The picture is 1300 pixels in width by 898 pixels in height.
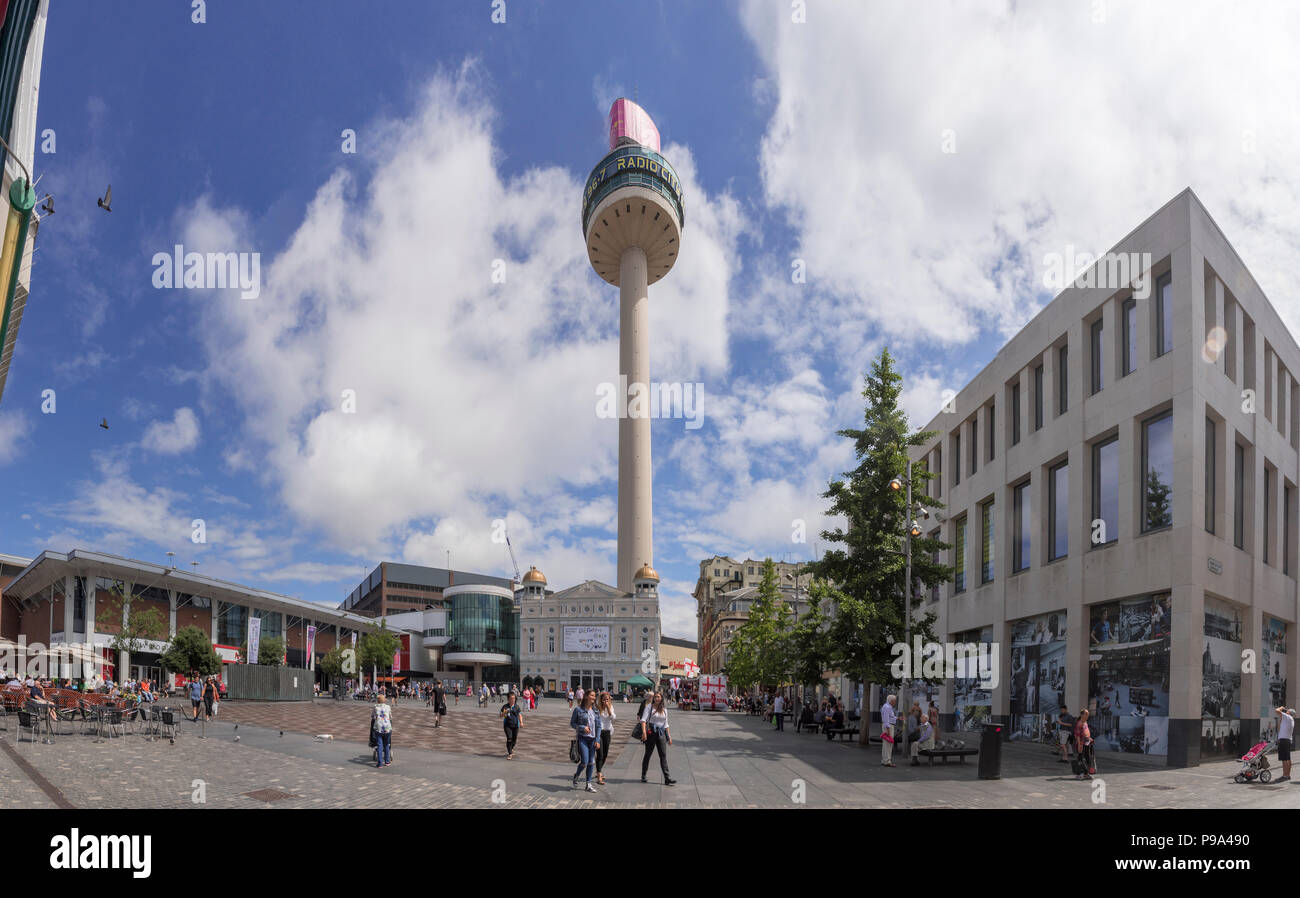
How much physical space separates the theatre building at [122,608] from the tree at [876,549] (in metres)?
49.7

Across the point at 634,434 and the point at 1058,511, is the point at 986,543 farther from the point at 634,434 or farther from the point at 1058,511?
the point at 634,434

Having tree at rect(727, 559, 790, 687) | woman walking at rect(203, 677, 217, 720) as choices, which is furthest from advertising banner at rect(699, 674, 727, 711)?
woman walking at rect(203, 677, 217, 720)

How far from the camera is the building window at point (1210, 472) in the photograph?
79.5 ft

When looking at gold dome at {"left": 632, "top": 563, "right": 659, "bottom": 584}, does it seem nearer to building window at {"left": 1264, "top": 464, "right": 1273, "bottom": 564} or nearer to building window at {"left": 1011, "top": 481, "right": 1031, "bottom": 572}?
building window at {"left": 1011, "top": 481, "right": 1031, "bottom": 572}

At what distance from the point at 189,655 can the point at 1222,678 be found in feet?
203

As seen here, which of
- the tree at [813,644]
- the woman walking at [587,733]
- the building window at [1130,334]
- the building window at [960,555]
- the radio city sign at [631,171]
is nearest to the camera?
the woman walking at [587,733]

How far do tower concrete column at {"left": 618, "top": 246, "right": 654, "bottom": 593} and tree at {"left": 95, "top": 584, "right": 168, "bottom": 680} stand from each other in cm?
5721

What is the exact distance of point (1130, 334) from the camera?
2594cm

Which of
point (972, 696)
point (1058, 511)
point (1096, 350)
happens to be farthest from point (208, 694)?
point (1096, 350)

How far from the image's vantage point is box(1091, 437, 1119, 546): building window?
25.9 metres

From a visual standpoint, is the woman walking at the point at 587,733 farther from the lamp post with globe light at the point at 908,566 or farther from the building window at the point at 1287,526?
the building window at the point at 1287,526

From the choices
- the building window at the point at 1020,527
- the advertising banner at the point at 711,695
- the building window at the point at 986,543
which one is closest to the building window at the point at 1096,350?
the building window at the point at 1020,527
